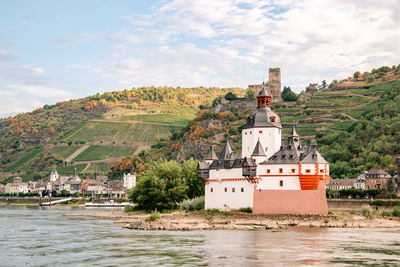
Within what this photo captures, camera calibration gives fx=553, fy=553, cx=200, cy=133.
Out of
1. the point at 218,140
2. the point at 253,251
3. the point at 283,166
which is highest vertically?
the point at 218,140

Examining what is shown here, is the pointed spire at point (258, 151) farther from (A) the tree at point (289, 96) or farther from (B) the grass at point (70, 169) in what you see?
(B) the grass at point (70, 169)

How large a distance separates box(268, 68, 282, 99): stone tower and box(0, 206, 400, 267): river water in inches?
5121

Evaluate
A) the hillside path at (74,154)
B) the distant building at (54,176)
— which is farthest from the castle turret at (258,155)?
the hillside path at (74,154)

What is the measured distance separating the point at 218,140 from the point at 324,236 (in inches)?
3881

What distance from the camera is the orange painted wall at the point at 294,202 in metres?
61.0

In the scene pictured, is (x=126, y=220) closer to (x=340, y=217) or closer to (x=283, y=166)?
(x=283, y=166)

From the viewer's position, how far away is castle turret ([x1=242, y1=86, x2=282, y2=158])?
6619cm

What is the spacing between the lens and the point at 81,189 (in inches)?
6540

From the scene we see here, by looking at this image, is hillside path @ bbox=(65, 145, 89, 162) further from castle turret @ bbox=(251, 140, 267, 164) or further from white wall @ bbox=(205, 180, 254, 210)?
castle turret @ bbox=(251, 140, 267, 164)

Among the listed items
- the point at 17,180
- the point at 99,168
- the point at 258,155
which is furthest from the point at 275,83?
the point at 258,155

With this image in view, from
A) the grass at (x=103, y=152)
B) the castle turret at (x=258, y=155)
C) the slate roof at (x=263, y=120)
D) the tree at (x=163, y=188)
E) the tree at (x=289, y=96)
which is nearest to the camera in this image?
the castle turret at (x=258, y=155)

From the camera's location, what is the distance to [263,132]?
6688 centimetres

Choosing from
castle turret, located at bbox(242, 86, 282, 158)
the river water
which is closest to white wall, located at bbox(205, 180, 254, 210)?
castle turret, located at bbox(242, 86, 282, 158)

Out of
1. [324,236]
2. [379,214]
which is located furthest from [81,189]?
[324,236]
